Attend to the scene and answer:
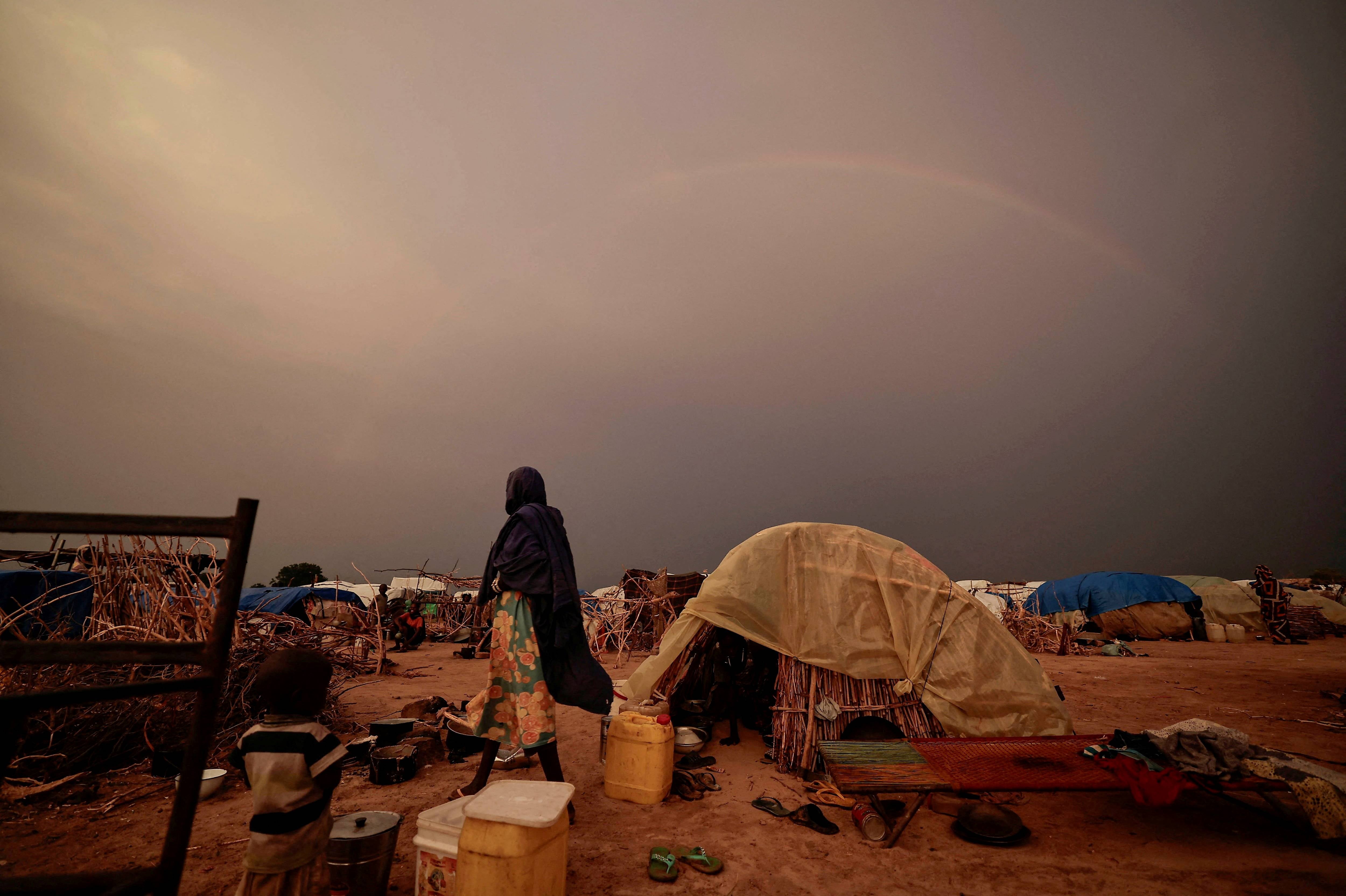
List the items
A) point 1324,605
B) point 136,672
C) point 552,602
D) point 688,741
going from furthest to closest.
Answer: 1. point 1324,605
2. point 688,741
3. point 136,672
4. point 552,602

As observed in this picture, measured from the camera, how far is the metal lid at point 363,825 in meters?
3.01

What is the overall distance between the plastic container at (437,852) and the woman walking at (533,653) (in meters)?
0.89

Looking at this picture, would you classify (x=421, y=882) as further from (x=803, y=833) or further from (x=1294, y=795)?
(x=1294, y=795)

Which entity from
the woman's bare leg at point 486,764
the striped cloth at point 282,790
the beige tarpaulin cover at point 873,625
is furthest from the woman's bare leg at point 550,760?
the beige tarpaulin cover at point 873,625

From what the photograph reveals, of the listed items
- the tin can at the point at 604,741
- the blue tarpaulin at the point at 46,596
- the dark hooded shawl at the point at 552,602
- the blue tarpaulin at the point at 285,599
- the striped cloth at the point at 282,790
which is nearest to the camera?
the striped cloth at the point at 282,790

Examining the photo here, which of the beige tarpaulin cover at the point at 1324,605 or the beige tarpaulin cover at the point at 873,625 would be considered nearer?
the beige tarpaulin cover at the point at 873,625

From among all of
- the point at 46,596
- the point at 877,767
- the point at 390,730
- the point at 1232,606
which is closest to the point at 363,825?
the point at 390,730

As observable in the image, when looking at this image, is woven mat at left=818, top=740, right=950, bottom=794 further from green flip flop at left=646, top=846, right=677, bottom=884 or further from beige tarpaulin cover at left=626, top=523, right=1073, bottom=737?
green flip flop at left=646, top=846, right=677, bottom=884

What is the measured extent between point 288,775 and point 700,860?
258 cm

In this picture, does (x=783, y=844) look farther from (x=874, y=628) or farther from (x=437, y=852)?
(x=437, y=852)

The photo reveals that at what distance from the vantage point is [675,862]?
3.72 m

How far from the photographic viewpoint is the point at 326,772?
8.61 feet

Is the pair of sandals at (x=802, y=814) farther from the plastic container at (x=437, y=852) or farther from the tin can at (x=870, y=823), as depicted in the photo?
the plastic container at (x=437, y=852)

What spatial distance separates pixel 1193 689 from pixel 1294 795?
743cm
